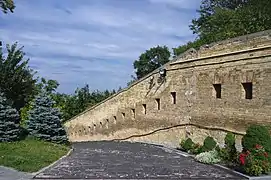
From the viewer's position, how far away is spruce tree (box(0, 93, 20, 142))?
1609 cm

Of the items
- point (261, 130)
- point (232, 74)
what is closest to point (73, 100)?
point (232, 74)

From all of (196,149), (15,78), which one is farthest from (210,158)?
(15,78)

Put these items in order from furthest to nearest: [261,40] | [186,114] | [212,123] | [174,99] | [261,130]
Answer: [174,99] → [186,114] → [212,123] → [261,40] → [261,130]

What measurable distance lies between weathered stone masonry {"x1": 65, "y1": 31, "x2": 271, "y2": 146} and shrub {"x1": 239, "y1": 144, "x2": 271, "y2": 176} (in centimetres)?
279

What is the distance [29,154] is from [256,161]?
23.6ft

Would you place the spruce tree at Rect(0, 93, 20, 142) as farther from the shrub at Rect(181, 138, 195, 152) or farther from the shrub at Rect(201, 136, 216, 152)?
the shrub at Rect(201, 136, 216, 152)

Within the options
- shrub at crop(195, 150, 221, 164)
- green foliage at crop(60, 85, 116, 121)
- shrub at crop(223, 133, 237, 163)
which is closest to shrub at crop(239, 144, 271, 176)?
shrub at crop(223, 133, 237, 163)

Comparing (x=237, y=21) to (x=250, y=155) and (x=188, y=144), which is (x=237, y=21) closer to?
(x=188, y=144)

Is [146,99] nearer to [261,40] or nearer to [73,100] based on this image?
[261,40]

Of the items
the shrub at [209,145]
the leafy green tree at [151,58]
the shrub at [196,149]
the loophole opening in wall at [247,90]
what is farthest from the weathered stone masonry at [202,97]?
the leafy green tree at [151,58]

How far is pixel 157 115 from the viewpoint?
21.6 meters

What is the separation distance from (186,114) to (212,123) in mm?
2367

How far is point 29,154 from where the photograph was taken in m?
13.3

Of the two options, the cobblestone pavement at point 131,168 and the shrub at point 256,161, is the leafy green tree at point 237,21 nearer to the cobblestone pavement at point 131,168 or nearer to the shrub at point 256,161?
the cobblestone pavement at point 131,168
